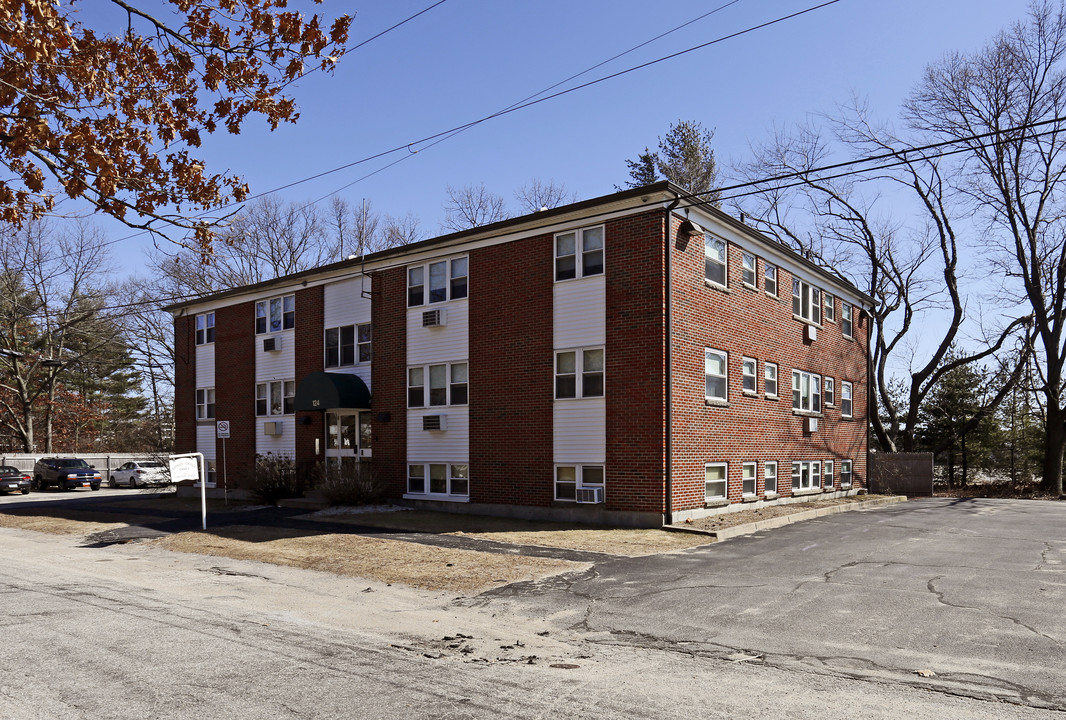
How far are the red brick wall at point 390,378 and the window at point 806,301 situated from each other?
12463mm

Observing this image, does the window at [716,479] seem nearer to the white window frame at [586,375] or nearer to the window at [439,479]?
the white window frame at [586,375]

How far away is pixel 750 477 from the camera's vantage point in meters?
22.7

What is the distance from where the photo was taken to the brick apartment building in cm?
1903

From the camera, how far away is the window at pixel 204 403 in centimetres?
3166

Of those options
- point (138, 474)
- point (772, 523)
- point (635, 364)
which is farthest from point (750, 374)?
point (138, 474)

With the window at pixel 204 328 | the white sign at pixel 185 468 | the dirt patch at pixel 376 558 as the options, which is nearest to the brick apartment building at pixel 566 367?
the window at pixel 204 328

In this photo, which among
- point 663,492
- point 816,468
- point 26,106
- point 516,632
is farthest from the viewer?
point 816,468

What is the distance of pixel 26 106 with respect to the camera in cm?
728

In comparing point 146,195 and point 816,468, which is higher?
point 146,195

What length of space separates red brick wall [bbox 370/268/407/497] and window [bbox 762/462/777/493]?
10429 mm

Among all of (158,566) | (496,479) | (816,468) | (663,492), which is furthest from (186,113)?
(816,468)

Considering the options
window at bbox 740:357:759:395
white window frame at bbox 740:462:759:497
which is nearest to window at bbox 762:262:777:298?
window at bbox 740:357:759:395

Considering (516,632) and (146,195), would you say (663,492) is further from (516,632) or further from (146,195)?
(146,195)

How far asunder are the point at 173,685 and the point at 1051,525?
67.9 feet
